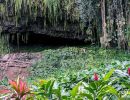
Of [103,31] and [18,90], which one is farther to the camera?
[103,31]

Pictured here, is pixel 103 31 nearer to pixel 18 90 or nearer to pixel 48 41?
pixel 48 41

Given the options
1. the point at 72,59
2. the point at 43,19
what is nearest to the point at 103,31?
the point at 72,59

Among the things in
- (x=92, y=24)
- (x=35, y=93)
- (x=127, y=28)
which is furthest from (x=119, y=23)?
(x=35, y=93)

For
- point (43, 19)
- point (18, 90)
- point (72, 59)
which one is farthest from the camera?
point (43, 19)

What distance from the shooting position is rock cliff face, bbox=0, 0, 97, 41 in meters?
9.14

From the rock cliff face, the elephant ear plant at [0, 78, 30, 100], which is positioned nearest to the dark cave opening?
the rock cliff face

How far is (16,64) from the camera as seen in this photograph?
29.1 feet

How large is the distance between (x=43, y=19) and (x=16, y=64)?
1567mm

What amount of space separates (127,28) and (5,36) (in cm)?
372

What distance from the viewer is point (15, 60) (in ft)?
29.6

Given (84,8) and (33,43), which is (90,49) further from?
(33,43)

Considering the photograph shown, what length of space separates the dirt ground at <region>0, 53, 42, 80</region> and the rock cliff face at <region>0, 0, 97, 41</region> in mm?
853

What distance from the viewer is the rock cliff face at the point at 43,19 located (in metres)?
9.14

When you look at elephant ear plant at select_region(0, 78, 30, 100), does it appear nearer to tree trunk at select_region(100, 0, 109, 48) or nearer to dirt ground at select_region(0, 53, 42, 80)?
dirt ground at select_region(0, 53, 42, 80)
